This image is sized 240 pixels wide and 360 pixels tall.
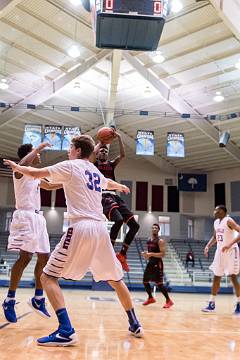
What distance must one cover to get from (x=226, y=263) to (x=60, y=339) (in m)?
4.93

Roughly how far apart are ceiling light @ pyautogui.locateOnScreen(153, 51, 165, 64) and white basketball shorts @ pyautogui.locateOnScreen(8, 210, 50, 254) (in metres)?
11.0

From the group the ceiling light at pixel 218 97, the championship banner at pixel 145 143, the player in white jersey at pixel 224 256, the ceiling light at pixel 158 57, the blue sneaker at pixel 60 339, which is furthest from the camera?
the ceiling light at pixel 218 97

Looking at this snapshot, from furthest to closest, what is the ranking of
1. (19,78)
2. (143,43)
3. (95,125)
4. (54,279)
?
(95,125) < (19,78) < (143,43) < (54,279)

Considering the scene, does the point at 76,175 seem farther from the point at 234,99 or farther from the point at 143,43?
the point at 234,99

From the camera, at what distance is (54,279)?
3.48m

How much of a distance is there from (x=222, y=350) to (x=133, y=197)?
2353cm

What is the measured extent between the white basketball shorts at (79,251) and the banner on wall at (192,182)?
2321cm

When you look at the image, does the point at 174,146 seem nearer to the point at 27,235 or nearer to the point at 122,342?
the point at 27,235

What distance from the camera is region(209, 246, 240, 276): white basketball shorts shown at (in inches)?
287

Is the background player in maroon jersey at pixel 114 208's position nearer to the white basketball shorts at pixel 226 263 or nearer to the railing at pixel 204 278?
the white basketball shorts at pixel 226 263

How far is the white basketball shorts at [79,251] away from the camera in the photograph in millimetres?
3430

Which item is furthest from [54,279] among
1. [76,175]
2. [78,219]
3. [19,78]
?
[19,78]

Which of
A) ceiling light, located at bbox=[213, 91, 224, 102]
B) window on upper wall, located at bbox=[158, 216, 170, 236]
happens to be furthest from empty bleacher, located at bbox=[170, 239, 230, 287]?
ceiling light, located at bbox=[213, 91, 224, 102]

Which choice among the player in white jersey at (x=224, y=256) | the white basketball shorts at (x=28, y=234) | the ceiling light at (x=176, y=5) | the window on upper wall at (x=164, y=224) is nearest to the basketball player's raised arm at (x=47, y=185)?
the white basketball shorts at (x=28, y=234)
